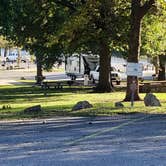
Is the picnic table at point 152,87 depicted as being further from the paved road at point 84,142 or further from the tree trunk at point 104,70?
the paved road at point 84,142

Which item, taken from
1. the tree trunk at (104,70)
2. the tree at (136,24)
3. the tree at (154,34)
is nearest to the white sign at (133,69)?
the tree at (136,24)

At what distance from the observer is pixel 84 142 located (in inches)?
475

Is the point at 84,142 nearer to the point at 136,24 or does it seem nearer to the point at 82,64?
the point at 136,24

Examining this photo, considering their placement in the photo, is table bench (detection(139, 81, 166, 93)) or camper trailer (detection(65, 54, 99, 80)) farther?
camper trailer (detection(65, 54, 99, 80))

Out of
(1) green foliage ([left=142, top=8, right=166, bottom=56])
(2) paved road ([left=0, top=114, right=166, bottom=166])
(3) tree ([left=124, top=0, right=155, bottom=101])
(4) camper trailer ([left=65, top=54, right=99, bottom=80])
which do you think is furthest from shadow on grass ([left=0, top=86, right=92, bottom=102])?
(2) paved road ([left=0, top=114, right=166, bottom=166])

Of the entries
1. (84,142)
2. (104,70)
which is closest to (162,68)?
(104,70)

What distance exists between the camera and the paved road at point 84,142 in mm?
9938

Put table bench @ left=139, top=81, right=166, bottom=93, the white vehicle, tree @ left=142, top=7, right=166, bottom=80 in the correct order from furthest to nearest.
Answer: the white vehicle
table bench @ left=139, top=81, right=166, bottom=93
tree @ left=142, top=7, right=166, bottom=80

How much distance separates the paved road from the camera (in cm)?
994

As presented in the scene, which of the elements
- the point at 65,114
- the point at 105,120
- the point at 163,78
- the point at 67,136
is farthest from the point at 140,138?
the point at 163,78

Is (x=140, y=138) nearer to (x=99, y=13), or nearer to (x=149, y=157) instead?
(x=149, y=157)

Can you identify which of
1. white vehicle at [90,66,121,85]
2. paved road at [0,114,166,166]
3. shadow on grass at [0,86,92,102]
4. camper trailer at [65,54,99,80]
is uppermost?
camper trailer at [65,54,99,80]

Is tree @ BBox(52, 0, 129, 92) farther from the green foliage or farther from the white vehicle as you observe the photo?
the white vehicle

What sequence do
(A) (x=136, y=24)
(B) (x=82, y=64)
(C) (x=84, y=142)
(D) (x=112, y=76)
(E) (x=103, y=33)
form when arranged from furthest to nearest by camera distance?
Answer: (B) (x=82, y=64)
(D) (x=112, y=76)
(E) (x=103, y=33)
(A) (x=136, y=24)
(C) (x=84, y=142)
